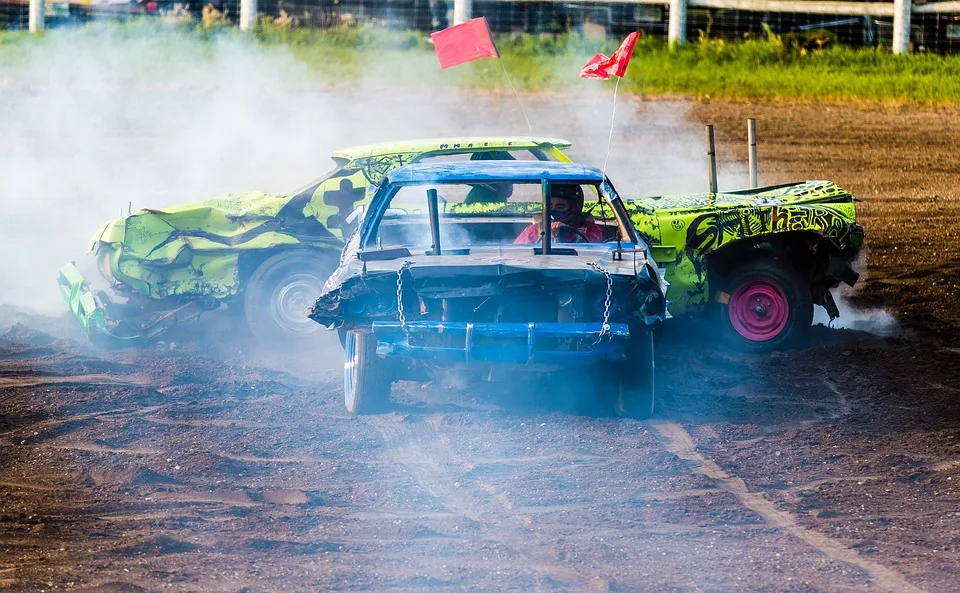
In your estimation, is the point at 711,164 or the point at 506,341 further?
the point at 711,164

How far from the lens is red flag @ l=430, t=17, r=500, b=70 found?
34.8 ft

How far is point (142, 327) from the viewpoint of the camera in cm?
895

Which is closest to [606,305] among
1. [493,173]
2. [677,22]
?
[493,173]

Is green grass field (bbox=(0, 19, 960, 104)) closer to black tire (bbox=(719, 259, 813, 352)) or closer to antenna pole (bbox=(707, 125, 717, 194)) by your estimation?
antenna pole (bbox=(707, 125, 717, 194))

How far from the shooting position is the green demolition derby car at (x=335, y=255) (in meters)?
8.62

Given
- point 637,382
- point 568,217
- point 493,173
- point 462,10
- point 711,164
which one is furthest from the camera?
point 462,10

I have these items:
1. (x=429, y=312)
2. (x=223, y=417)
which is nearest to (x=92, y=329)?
(x=223, y=417)

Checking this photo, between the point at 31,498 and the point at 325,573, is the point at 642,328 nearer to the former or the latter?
the point at 325,573

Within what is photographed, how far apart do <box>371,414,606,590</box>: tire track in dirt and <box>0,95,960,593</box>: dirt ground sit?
0.02 meters

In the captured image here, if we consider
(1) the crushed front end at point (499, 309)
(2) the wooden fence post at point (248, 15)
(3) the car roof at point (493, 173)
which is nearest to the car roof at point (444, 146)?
(3) the car roof at point (493, 173)

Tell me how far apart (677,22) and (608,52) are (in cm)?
118

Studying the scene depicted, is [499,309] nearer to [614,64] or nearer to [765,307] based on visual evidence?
[765,307]

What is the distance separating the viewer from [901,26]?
19.4 metres

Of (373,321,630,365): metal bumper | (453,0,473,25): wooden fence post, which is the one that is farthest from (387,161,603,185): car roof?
(453,0,473,25): wooden fence post
